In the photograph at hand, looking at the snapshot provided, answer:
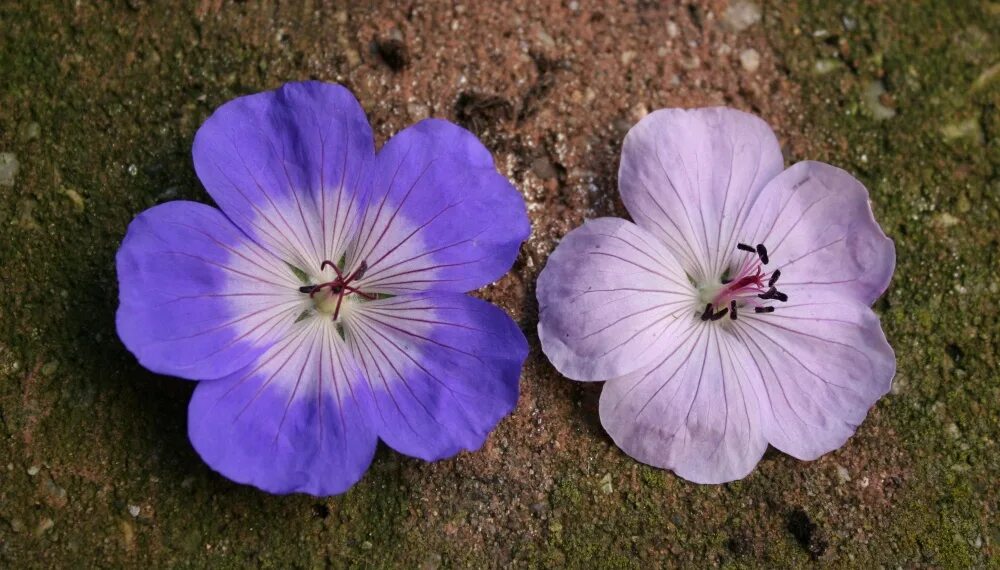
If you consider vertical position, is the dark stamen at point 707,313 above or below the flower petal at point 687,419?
above

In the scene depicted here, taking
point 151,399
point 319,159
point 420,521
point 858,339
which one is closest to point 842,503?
point 858,339

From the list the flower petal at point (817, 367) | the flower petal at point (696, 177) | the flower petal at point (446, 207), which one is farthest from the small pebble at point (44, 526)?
the flower petal at point (817, 367)

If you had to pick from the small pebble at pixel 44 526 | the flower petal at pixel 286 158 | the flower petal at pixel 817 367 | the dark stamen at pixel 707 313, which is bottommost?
the small pebble at pixel 44 526

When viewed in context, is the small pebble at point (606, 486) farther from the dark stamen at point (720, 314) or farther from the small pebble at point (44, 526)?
the small pebble at point (44, 526)

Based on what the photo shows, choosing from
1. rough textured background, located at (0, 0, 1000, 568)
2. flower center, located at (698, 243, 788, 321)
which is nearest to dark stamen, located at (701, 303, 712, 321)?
flower center, located at (698, 243, 788, 321)

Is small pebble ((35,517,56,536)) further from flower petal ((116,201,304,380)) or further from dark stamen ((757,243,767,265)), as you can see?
dark stamen ((757,243,767,265))

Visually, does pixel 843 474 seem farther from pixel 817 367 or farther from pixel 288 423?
pixel 288 423

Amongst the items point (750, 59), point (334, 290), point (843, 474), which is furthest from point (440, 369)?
point (750, 59)
